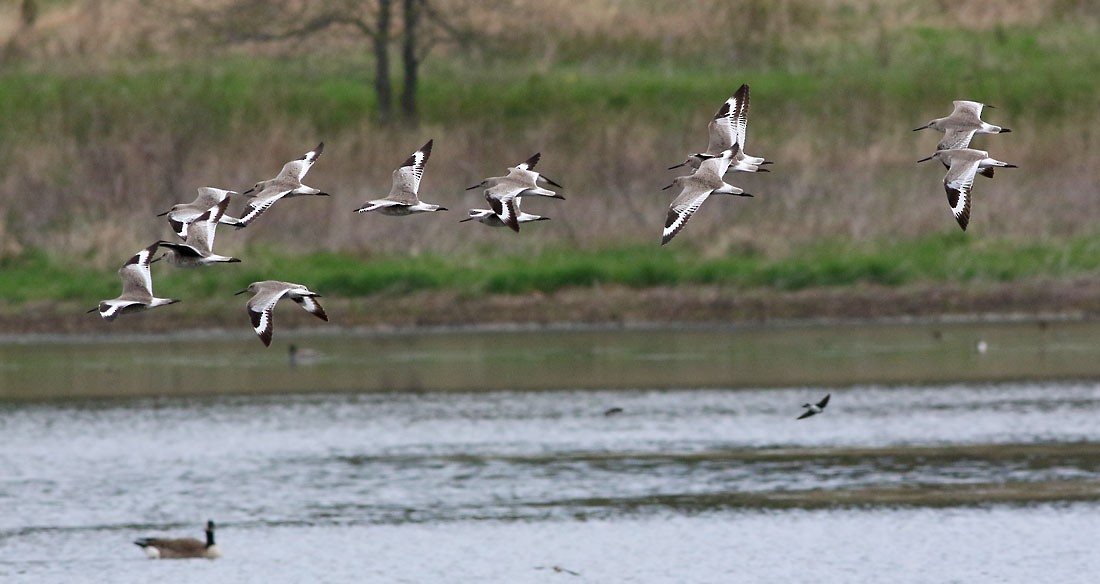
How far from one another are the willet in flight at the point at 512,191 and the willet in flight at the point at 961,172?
9.26 feet

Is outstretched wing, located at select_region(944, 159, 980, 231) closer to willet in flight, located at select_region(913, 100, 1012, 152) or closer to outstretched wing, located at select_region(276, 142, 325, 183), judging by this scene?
willet in flight, located at select_region(913, 100, 1012, 152)

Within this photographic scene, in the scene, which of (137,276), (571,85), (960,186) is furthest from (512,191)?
(571,85)

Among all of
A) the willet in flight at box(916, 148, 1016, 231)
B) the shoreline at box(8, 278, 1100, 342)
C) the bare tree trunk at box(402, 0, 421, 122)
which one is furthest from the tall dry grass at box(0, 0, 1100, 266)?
the willet in flight at box(916, 148, 1016, 231)

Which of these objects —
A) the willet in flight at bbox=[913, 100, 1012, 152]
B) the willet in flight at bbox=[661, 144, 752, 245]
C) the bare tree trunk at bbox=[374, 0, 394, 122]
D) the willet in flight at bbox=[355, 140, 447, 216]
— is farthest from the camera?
the bare tree trunk at bbox=[374, 0, 394, 122]

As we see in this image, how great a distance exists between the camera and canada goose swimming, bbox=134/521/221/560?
23.0 m

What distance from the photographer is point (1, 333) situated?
38969mm

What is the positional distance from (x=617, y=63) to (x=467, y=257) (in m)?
12.1

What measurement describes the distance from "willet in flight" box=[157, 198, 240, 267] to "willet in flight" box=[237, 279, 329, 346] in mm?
356

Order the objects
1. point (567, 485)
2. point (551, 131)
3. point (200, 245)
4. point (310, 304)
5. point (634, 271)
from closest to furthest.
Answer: point (310, 304) < point (200, 245) < point (567, 485) < point (634, 271) < point (551, 131)

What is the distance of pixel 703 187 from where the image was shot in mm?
14781

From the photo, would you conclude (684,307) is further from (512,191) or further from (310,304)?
(310,304)

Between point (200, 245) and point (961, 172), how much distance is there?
5.66 m

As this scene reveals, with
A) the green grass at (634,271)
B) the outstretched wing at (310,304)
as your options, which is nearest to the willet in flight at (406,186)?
the outstretched wing at (310,304)

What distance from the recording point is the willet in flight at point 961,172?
14102 mm
